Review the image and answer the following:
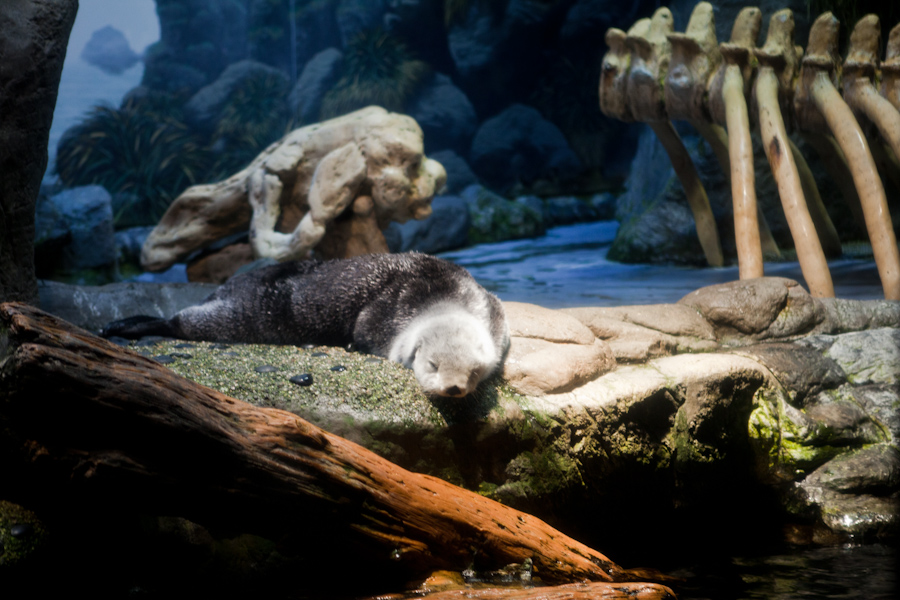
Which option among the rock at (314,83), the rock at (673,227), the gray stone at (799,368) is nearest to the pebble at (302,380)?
the gray stone at (799,368)

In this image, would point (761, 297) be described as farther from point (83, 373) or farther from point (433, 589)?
point (83, 373)

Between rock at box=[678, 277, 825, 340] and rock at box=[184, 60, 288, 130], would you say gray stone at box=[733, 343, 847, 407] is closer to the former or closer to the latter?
rock at box=[678, 277, 825, 340]

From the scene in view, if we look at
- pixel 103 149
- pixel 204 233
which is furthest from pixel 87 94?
pixel 204 233

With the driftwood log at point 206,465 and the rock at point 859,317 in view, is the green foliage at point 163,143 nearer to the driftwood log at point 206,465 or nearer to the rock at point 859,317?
the driftwood log at point 206,465

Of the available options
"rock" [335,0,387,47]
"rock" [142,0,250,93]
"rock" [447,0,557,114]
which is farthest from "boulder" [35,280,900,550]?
"rock" [447,0,557,114]

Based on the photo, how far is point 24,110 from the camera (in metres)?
2.71

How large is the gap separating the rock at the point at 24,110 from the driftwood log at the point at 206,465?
136 cm

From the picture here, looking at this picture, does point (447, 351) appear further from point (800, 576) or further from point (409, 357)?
point (800, 576)

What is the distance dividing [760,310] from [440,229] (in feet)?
18.3

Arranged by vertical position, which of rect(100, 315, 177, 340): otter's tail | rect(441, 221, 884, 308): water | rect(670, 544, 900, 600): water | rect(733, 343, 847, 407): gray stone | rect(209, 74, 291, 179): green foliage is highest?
rect(209, 74, 291, 179): green foliage

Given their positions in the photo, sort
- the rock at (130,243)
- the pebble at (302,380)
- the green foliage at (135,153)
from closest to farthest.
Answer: the pebble at (302,380) → the rock at (130,243) → the green foliage at (135,153)

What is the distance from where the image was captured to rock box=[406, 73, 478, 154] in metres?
12.4

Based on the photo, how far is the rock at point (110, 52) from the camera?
888cm

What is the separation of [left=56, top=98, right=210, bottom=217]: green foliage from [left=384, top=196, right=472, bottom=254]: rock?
410 centimetres
